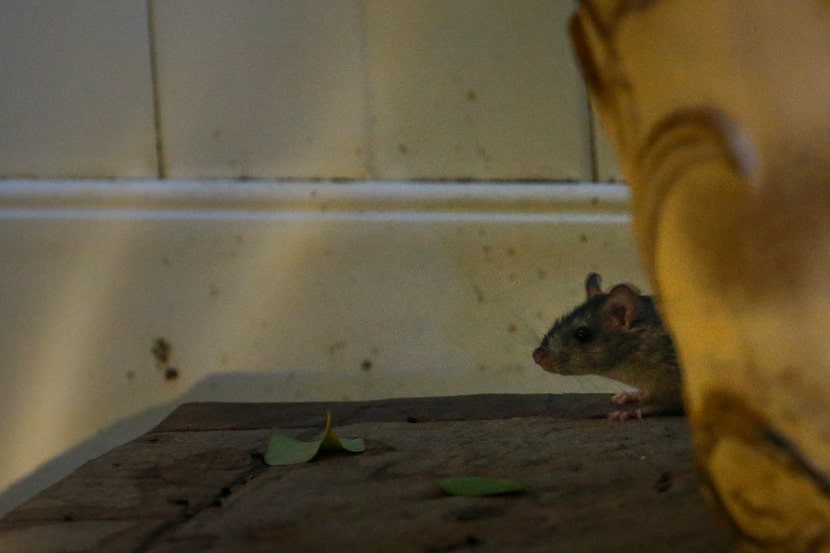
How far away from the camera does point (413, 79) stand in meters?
2.73

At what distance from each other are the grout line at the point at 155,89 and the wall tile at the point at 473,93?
1.72ft

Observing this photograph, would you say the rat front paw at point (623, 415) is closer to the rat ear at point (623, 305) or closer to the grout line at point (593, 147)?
the rat ear at point (623, 305)

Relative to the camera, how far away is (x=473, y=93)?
273 cm

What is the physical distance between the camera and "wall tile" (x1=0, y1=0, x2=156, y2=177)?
2.70 metres

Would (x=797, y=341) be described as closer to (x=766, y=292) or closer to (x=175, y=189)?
(x=766, y=292)

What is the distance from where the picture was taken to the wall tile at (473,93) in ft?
8.89

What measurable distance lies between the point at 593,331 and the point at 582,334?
3 centimetres

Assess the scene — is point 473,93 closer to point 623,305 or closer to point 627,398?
point 623,305

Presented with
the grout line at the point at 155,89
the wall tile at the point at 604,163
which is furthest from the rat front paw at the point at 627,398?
the grout line at the point at 155,89

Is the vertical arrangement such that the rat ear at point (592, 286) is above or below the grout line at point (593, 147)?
below

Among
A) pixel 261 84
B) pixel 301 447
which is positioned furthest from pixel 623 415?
pixel 261 84

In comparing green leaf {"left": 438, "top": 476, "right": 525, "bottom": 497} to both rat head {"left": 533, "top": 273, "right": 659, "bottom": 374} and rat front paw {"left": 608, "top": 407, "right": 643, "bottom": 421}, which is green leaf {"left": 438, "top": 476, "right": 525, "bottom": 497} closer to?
rat front paw {"left": 608, "top": 407, "right": 643, "bottom": 421}

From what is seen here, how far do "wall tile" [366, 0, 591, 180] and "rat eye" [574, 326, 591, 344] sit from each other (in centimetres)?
38

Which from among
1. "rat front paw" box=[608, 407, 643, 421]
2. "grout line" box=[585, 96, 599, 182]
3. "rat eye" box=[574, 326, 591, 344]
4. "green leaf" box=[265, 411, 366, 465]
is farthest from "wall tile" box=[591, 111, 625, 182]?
"green leaf" box=[265, 411, 366, 465]
